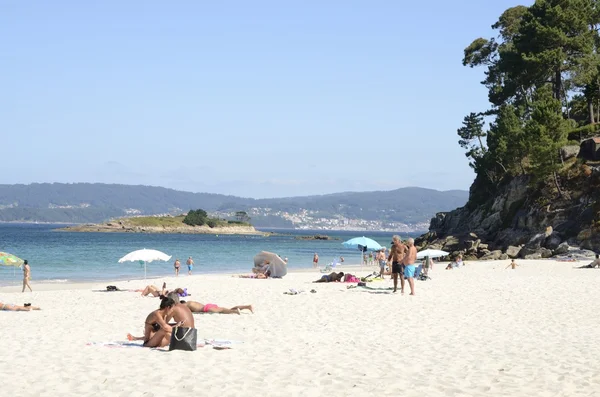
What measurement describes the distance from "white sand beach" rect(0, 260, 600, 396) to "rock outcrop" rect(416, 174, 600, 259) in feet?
79.6

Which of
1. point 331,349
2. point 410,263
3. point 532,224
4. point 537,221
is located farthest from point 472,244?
point 331,349

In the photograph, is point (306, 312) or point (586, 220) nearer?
point (306, 312)

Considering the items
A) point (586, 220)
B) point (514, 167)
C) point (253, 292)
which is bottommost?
point (253, 292)

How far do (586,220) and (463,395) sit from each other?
40.0 metres

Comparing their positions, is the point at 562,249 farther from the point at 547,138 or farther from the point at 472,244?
the point at 472,244

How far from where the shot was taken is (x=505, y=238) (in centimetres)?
5256

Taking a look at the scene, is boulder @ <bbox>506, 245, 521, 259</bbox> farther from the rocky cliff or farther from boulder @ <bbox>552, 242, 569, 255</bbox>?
boulder @ <bbox>552, 242, 569, 255</bbox>

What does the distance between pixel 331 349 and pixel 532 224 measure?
1683 inches

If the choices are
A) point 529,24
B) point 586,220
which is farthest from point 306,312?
point 529,24

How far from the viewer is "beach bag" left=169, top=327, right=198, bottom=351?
10.5m

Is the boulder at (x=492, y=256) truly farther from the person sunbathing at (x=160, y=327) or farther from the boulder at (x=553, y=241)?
the person sunbathing at (x=160, y=327)

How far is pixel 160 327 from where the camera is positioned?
1125 cm

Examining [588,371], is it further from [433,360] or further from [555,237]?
[555,237]

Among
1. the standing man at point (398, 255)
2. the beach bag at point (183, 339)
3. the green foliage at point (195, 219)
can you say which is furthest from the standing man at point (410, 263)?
the green foliage at point (195, 219)
